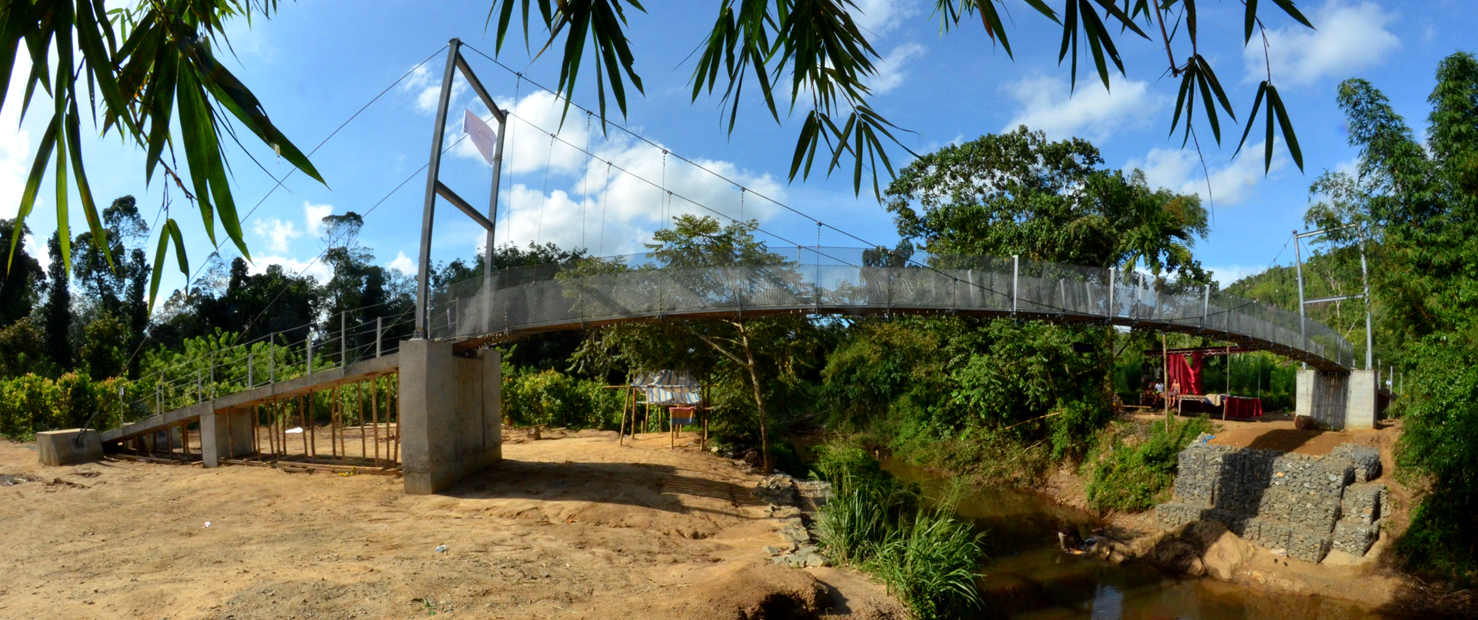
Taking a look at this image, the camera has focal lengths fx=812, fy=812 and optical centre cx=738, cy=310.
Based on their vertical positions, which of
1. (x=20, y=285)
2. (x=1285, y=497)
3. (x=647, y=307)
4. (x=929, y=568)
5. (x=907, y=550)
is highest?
(x=20, y=285)

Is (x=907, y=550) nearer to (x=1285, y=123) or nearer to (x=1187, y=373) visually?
(x=1285, y=123)

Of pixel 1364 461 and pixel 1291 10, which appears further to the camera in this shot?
pixel 1364 461

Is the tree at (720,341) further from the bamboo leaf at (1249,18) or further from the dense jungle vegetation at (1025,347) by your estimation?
the bamboo leaf at (1249,18)

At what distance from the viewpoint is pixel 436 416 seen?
11820mm

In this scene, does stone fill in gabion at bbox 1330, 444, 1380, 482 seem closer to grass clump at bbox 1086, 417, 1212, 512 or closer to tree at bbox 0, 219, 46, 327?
grass clump at bbox 1086, 417, 1212, 512

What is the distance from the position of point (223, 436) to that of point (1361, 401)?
22.6m

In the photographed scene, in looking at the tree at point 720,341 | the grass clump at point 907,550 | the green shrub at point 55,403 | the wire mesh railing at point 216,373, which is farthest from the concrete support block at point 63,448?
the grass clump at point 907,550

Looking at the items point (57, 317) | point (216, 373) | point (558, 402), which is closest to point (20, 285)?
point (57, 317)

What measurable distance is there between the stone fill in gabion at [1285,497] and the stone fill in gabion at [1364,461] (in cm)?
1

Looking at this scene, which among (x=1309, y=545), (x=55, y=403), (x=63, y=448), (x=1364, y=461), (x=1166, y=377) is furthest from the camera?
(x=55, y=403)

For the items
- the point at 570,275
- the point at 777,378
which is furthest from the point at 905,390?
the point at 570,275

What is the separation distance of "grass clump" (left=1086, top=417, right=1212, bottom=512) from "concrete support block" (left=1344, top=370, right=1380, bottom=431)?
2643 mm

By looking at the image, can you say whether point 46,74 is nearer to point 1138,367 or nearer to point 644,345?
point 644,345

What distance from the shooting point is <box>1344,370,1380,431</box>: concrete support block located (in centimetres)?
1711
